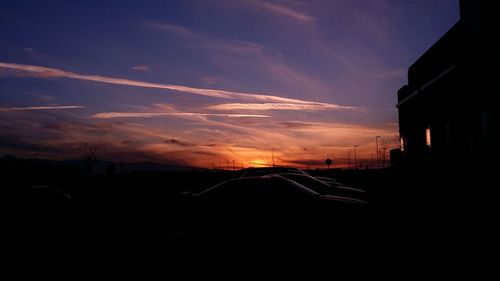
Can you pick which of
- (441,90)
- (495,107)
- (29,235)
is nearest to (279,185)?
(29,235)

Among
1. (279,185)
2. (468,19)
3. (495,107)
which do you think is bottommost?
(279,185)

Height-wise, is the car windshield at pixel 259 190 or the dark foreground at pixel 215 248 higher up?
the car windshield at pixel 259 190

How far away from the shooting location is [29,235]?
9.23 meters

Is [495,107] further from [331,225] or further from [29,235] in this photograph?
[29,235]

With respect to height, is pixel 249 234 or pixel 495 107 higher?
pixel 495 107

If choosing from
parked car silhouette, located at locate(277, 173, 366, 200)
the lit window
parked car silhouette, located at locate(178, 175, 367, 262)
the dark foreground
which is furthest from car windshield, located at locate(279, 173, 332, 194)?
the lit window

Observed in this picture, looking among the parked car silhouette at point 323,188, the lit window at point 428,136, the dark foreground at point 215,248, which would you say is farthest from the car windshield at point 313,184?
the lit window at point 428,136

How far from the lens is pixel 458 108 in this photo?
24016 mm

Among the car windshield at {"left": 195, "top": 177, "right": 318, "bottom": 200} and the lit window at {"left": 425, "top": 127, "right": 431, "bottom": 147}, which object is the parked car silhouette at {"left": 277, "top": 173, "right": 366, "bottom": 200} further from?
the lit window at {"left": 425, "top": 127, "right": 431, "bottom": 147}

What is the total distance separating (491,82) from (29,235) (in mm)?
18010

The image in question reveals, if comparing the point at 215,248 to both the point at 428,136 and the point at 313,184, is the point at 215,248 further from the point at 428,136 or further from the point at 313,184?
the point at 428,136

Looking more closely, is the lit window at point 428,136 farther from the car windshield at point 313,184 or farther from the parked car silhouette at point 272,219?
the parked car silhouette at point 272,219

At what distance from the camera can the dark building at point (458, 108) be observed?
19.6 meters

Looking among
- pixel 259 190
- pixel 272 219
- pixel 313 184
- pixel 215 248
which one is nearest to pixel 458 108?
pixel 313 184
